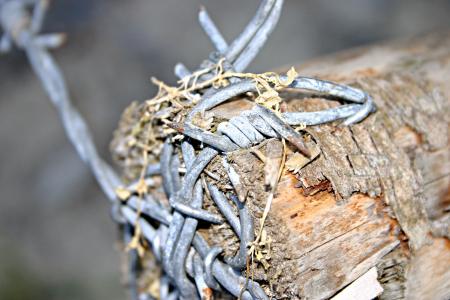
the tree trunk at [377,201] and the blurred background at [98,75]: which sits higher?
the blurred background at [98,75]

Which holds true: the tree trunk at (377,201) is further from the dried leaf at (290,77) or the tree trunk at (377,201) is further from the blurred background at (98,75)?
the blurred background at (98,75)

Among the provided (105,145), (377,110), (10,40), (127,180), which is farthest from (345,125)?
(105,145)

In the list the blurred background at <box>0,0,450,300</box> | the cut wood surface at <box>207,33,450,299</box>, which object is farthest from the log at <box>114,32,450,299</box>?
the blurred background at <box>0,0,450,300</box>

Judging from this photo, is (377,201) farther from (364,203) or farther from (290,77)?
(290,77)

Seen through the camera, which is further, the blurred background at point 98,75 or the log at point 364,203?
the blurred background at point 98,75

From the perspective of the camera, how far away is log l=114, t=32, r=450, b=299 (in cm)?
74

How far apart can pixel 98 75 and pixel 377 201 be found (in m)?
2.05

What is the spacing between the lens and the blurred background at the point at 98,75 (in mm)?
2414

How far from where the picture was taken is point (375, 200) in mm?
805

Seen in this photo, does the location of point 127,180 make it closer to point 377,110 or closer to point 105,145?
point 377,110

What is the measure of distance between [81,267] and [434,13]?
1.90 m

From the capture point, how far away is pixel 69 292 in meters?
2.30

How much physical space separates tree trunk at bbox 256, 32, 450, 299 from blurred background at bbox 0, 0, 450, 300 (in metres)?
1.56

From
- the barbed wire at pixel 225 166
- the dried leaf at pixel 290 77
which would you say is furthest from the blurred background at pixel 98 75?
the dried leaf at pixel 290 77
